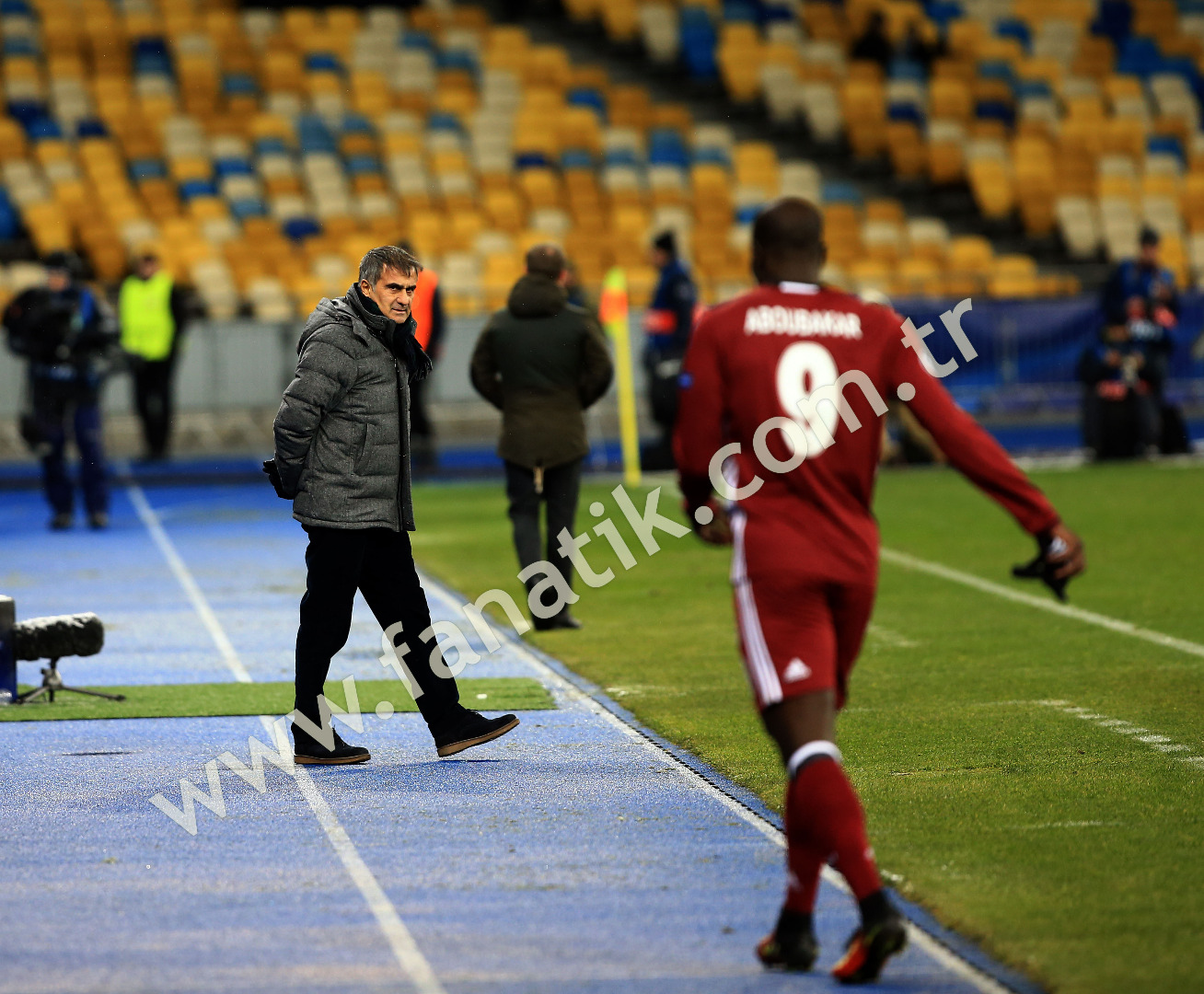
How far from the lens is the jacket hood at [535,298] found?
448 inches

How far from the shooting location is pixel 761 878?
6.00 metres

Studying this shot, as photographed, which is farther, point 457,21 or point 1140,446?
point 457,21

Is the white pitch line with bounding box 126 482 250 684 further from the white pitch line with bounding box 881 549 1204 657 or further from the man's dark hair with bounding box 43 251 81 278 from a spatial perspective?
the white pitch line with bounding box 881 549 1204 657

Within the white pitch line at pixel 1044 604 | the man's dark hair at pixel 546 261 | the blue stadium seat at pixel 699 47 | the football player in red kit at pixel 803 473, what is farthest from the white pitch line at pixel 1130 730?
the blue stadium seat at pixel 699 47

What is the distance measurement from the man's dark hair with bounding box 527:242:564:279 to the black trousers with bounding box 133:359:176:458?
13.1 metres

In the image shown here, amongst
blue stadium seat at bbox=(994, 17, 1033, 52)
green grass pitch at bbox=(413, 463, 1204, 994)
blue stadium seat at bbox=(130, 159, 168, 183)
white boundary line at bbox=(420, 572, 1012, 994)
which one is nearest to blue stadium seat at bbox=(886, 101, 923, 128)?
blue stadium seat at bbox=(994, 17, 1033, 52)

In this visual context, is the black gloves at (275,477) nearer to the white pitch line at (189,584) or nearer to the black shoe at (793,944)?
the white pitch line at (189,584)

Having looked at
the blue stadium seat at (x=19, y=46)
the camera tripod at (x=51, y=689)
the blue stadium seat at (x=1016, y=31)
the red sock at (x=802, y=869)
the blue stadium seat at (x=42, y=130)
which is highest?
the blue stadium seat at (x=1016, y=31)

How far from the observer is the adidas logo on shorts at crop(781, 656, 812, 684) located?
4965mm

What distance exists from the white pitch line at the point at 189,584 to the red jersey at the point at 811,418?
5516 mm

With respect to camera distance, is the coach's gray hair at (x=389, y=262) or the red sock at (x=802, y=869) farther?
the coach's gray hair at (x=389, y=262)

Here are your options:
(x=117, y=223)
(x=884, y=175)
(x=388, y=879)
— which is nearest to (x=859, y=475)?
(x=388, y=879)

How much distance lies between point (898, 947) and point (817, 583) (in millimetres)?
926

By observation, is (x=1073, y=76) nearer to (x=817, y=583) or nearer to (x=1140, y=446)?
(x=1140, y=446)
